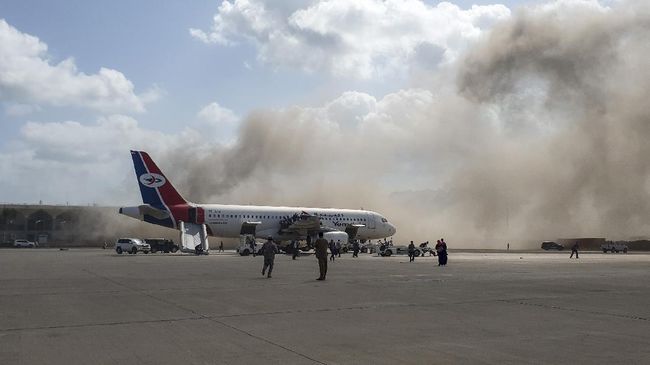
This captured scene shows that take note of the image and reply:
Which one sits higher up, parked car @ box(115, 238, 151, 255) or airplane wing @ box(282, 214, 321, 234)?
airplane wing @ box(282, 214, 321, 234)

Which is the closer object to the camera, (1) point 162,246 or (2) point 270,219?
(2) point 270,219

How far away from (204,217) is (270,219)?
668cm

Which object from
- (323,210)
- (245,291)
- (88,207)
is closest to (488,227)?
(323,210)

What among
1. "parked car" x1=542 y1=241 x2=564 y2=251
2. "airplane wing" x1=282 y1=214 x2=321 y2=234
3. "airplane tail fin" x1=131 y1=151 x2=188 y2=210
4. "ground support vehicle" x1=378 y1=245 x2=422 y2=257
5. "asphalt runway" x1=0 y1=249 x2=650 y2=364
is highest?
"airplane tail fin" x1=131 y1=151 x2=188 y2=210

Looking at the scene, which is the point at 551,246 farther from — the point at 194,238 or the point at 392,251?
the point at 194,238

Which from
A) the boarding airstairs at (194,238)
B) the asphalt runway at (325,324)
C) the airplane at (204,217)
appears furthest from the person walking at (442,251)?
the boarding airstairs at (194,238)

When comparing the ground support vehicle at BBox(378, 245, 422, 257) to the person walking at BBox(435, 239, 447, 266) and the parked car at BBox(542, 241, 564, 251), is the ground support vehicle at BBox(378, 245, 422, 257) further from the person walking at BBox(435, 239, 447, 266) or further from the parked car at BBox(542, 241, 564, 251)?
the parked car at BBox(542, 241, 564, 251)

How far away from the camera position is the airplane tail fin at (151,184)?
5481 cm

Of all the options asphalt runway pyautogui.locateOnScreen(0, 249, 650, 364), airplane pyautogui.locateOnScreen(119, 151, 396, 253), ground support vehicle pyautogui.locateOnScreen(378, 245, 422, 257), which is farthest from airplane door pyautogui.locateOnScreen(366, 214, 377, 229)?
asphalt runway pyautogui.locateOnScreen(0, 249, 650, 364)

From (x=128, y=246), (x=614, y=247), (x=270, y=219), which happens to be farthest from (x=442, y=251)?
(x=614, y=247)

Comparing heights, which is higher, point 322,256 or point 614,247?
point 614,247

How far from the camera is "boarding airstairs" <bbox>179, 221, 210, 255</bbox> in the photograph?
168ft

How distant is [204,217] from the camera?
2165 inches

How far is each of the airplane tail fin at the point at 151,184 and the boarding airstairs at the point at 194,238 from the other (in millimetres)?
2960
